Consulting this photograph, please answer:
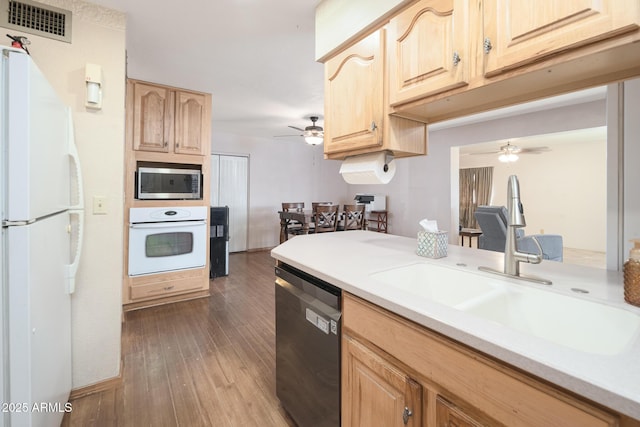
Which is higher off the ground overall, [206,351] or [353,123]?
[353,123]

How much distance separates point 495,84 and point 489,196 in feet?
25.8

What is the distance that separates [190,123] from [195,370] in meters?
2.46

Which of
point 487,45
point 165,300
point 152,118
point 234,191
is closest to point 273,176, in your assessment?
point 234,191

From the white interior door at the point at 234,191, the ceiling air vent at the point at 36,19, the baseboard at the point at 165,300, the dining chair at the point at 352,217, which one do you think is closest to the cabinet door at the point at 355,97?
the ceiling air vent at the point at 36,19

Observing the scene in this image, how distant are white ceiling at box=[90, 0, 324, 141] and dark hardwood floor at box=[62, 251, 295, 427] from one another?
240cm

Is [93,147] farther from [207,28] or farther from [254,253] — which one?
[254,253]

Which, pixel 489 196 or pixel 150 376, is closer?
pixel 150 376

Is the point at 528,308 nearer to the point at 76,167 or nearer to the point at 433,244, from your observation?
the point at 433,244

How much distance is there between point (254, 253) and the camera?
5.91m

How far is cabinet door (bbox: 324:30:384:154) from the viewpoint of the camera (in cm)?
149

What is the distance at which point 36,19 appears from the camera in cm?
159

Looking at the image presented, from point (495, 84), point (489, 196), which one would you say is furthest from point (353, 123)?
point (489, 196)

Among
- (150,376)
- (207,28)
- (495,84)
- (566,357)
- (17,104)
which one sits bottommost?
(150,376)

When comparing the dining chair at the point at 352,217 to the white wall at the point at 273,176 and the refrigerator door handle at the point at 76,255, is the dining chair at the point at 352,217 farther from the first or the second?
the refrigerator door handle at the point at 76,255
